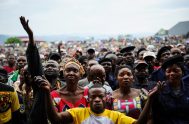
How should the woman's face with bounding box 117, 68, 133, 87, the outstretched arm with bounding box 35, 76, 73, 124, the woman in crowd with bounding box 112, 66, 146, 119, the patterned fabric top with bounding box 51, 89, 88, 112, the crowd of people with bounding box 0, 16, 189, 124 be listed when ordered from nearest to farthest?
the outstretched arm with bounding box 35, 76, 73, 124 < the crowd of people with bounding box 0, 16, 189, 124 < the patterned fabric top with bounding box 51, 89, 88, 112 < the woman in crowd with bounding box 112, 66, 146, 119 < the woman's face with bounding box 117, 68, 133, 87

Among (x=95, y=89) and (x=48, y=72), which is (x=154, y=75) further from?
(x=95, y=89)

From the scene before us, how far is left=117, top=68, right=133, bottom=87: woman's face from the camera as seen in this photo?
4395 mm

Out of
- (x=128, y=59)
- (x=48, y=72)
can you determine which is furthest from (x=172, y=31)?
(x=48, y=72)

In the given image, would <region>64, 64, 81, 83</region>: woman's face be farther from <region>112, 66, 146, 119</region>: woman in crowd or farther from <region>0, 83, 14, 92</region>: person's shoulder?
<region>0, 83, 14, 92</region>: person's shoulder

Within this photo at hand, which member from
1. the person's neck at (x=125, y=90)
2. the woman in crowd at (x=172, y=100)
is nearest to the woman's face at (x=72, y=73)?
the person's neck at (x=125, y=90)

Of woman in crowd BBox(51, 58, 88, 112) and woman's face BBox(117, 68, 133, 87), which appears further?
woman's face BBox(117, 68, 133, 87)

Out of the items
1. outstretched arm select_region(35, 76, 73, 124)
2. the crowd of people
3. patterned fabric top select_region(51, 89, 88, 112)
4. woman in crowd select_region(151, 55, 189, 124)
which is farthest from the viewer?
patterned fabric top select_region(51, 89, 88, 112)

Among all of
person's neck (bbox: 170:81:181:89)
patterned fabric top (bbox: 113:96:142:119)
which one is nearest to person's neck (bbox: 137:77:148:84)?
patterned fabric top (bbox: 113:96:142:119)

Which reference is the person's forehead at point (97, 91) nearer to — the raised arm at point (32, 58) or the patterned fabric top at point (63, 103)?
the patterned fabric top at point (63, 103)

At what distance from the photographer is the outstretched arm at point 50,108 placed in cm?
309

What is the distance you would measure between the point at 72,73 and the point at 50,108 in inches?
39.3

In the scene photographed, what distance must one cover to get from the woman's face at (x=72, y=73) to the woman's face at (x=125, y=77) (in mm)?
669

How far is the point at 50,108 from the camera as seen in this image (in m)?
3.21

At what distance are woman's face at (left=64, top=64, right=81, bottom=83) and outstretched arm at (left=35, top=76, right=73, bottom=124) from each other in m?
0.74
